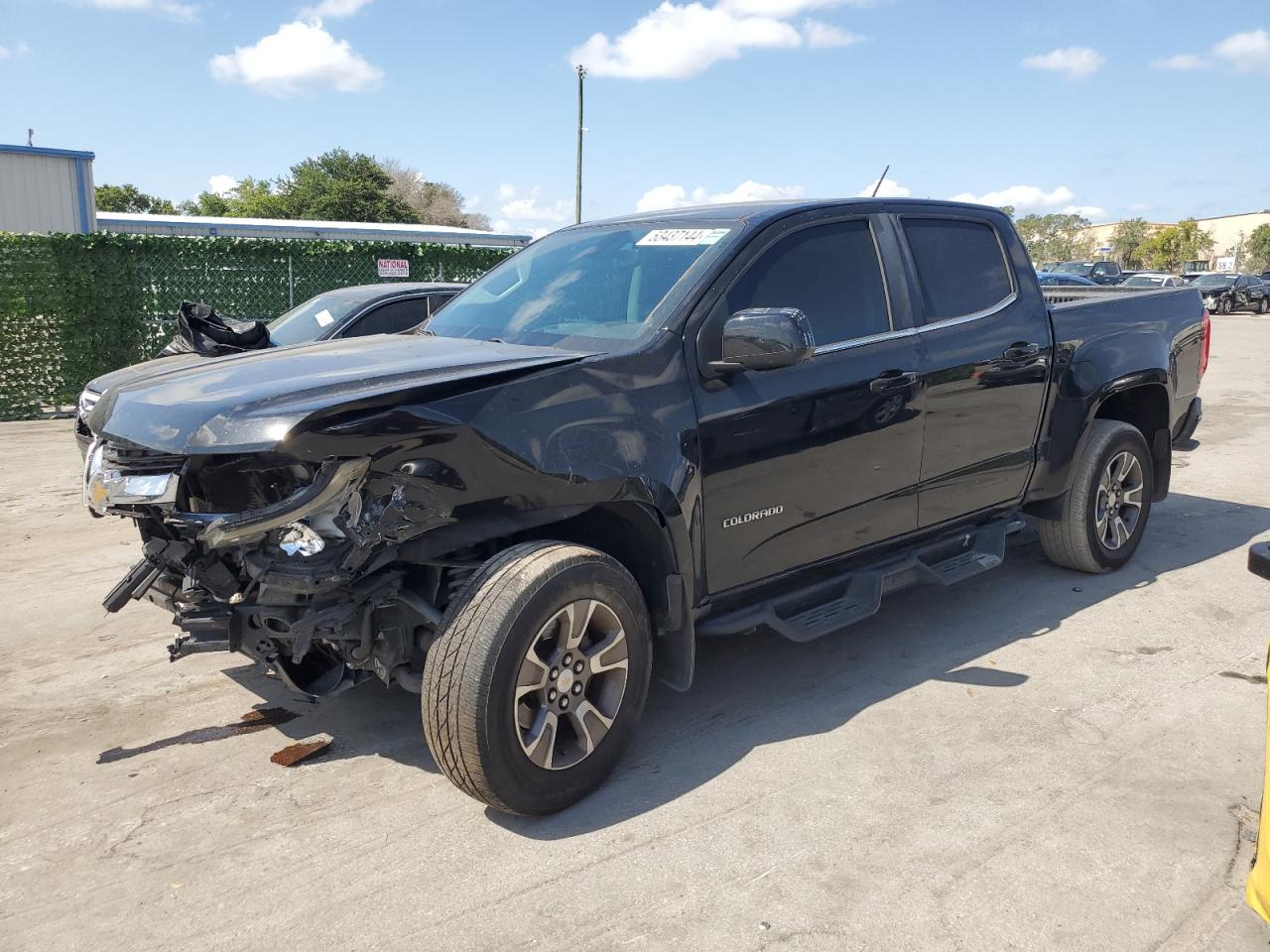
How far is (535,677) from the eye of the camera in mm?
3051

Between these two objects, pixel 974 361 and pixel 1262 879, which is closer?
pixel 1262 879

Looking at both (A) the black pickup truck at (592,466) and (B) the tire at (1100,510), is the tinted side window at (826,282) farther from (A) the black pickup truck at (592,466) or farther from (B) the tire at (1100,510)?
(B) the tire at (1100,510)

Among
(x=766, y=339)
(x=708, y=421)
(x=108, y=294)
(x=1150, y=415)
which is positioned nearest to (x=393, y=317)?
(x=708, y=421)

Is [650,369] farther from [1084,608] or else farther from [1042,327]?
[1084,608]

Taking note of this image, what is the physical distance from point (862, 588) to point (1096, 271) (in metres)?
34.4

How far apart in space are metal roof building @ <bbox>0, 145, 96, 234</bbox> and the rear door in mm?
26476

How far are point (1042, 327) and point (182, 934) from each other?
452cm

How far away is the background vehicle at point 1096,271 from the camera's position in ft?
107

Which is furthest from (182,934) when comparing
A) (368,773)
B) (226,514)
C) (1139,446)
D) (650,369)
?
(1139,446)

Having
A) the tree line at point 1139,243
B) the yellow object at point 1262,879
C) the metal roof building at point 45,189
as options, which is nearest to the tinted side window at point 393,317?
the yellow object at point 1262,879

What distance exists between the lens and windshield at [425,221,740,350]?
12.1 feet

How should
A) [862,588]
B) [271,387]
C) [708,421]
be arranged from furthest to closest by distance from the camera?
[862,588]
[708,421]
[271,387]

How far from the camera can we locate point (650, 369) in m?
3.41

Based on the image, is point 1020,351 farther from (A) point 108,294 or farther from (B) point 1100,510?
(A) point 108,294
